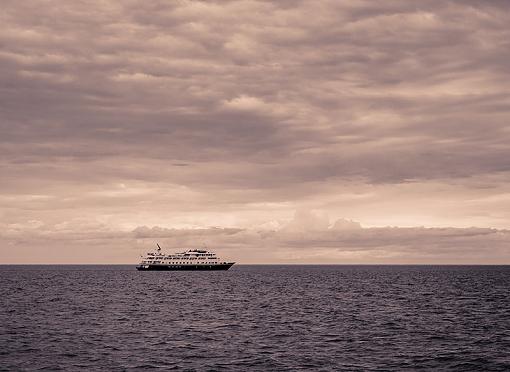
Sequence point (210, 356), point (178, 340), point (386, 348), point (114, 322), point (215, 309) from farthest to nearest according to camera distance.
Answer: point (215, 309) → point (114, 322) → point (178, 340) → point (386, 348) → point (210, 356)

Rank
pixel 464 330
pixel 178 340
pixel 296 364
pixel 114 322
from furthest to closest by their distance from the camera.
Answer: pixel 114 322
pixel 464 330
pixel 178 340
pixel 296 364

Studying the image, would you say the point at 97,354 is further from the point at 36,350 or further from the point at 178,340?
the point at 178,340

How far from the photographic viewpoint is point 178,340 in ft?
210

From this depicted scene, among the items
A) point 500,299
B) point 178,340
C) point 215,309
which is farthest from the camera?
point 500,299

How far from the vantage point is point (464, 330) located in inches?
2844

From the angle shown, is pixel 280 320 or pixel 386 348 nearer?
pixel 386 348

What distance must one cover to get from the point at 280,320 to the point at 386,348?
27523mm

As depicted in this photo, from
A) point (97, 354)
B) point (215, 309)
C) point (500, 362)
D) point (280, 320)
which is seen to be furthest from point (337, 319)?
point (97, 354)

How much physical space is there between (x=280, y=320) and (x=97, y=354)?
115 ft

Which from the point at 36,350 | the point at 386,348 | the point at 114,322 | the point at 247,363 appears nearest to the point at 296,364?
the point at 247,363

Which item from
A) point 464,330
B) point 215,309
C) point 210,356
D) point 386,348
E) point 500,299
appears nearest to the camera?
point 210,356

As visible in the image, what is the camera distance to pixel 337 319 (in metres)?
84.9

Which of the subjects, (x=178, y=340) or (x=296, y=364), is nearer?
(x=296, y=364)

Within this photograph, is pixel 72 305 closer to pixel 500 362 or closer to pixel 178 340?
pixel 178 340
